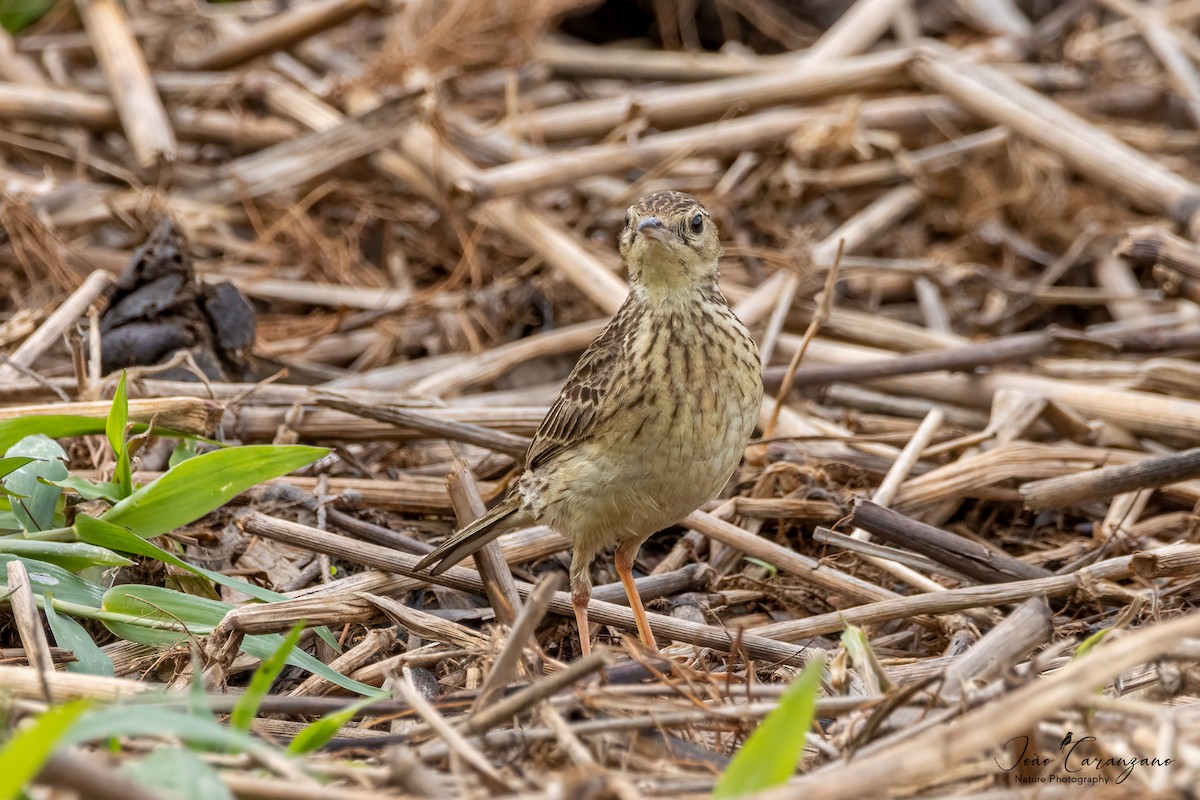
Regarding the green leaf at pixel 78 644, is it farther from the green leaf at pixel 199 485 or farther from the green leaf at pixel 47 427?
the green leaf at pixel 47 427

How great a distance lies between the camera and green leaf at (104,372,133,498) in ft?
12.7

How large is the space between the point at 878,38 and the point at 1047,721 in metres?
6.10

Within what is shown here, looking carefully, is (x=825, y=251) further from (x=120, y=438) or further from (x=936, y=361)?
(x=120, y=438)

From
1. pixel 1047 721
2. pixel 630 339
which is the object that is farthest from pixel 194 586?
pixel 1047 721

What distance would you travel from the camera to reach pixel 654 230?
4047 mm

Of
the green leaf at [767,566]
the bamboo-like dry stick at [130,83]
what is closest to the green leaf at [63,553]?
the green leaf at [767,566]

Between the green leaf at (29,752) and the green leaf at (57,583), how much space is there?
142 centimetres

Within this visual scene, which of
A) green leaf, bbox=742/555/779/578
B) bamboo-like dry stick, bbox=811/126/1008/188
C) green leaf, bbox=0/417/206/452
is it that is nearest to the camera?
green leaf, bbox=0/417/206/452

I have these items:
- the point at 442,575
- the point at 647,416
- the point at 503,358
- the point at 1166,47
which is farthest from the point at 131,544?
the point at 1166,47

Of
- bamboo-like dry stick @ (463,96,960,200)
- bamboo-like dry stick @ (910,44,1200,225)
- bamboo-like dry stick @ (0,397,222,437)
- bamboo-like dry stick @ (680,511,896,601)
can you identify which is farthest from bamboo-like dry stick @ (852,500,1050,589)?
bamboo-like dry stick @ (463,96,960,200)

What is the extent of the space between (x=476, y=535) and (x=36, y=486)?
129 centimetres

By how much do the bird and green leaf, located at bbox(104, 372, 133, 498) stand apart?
909 millimetres

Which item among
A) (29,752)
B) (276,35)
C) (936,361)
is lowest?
(29,752)

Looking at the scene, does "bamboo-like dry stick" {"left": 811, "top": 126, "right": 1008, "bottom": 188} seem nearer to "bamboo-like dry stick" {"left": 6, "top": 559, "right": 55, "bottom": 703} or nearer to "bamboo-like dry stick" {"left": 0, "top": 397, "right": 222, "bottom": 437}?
"bamboo-like dry stick" {"left": 0, "top": 397, "right": 222, "bottom": 437}
